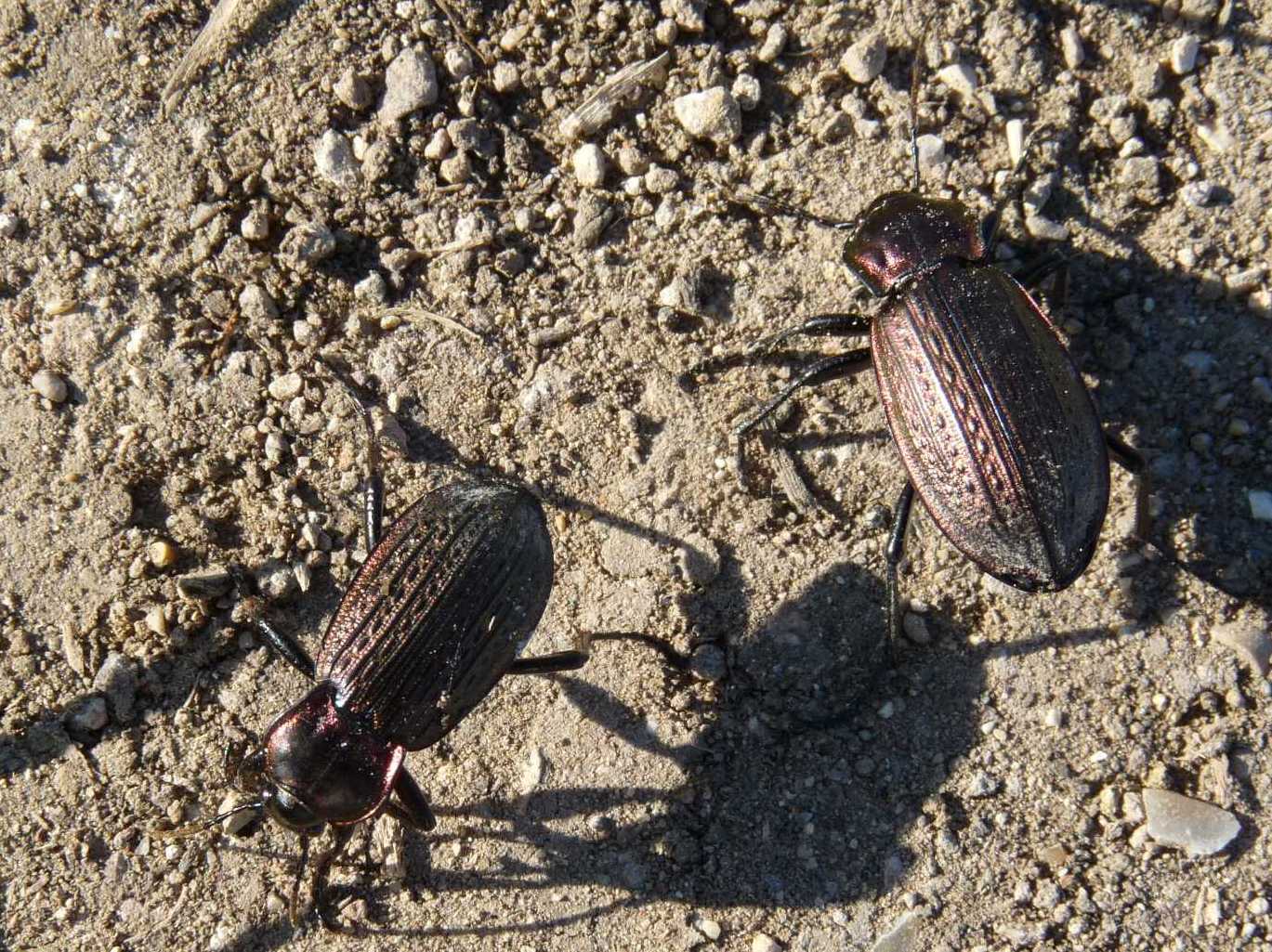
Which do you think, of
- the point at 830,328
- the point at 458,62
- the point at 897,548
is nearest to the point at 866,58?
the point at 830,328

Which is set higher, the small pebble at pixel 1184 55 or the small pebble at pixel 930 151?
the small pebble at pixel 930 151

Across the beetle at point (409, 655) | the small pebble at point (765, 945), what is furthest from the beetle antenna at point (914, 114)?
the small pebble at point (765, 945)

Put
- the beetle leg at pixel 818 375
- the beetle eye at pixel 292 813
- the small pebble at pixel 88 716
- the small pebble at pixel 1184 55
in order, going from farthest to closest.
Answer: the small pebble at pixel 1184 55 → the small pebble at pixel 88 716 → the beetle leg at pixel 818 375 → the beetle eye at pixel 292 813

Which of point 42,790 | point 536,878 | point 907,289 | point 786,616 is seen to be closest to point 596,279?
point 907,289

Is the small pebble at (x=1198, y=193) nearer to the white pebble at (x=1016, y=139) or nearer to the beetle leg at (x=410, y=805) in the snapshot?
the white pebble at (x=1016, y=139)

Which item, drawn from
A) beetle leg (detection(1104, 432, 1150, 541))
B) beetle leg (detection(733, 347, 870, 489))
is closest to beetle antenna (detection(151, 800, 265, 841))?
beetle leg (detection(733, 347, 870, 489))

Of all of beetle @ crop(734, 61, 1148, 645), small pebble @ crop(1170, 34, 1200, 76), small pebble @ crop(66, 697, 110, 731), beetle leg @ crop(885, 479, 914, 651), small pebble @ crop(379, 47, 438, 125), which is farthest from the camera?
small pebble @ crop(379, 47, 438, 125)

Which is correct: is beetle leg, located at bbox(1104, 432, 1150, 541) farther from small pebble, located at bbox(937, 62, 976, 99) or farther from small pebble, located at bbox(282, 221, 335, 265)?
small pebble, located at bbox(282, 221, 335, 265)
